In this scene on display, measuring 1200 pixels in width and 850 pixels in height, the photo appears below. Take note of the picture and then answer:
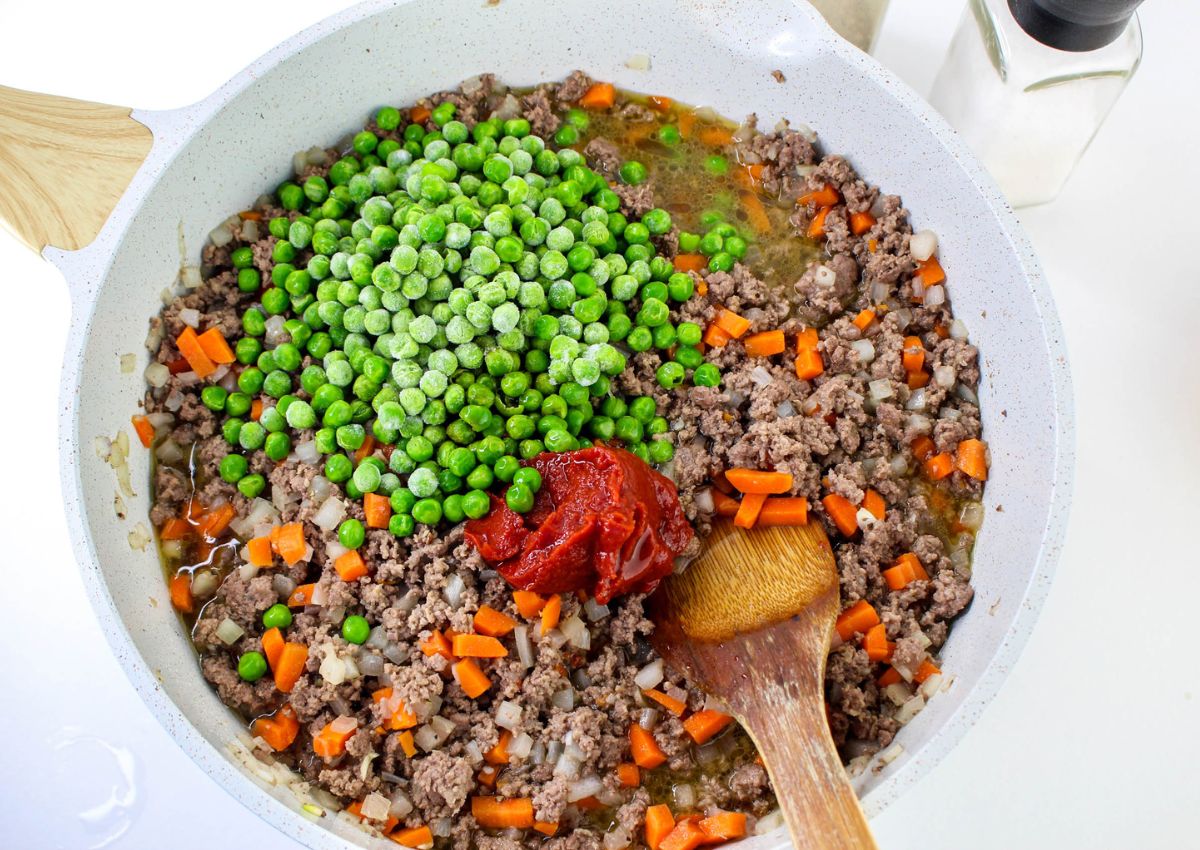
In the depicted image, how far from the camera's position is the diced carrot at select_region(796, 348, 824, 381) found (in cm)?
334

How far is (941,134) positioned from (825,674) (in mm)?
1671

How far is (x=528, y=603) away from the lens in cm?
300

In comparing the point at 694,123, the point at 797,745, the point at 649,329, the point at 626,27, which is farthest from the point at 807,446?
the point at 626,27

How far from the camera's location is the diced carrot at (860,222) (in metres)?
3.54

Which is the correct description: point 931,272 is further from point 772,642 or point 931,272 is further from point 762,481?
point 772,642

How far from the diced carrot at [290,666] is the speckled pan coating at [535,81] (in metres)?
0.19

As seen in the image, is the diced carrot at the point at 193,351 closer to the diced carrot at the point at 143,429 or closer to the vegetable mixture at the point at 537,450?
the vegetable mixture at the point at 537,450

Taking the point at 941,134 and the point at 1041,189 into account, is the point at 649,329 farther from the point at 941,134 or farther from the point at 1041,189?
the point at 1041,189

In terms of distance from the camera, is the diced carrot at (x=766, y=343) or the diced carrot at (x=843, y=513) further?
the diced carrot at (x=766, y=343)

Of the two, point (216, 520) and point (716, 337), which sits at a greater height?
point (716, 337)

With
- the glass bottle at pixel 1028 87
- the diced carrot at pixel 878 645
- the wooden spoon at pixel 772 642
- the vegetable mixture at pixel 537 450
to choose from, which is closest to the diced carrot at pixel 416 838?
the vegetable mixture at pixel 537 450

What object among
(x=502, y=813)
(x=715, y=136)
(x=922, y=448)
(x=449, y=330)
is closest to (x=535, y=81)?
(x=715, y=136)

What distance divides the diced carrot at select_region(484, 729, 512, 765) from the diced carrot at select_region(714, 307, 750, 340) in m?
1.43

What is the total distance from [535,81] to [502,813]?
8.15ft
